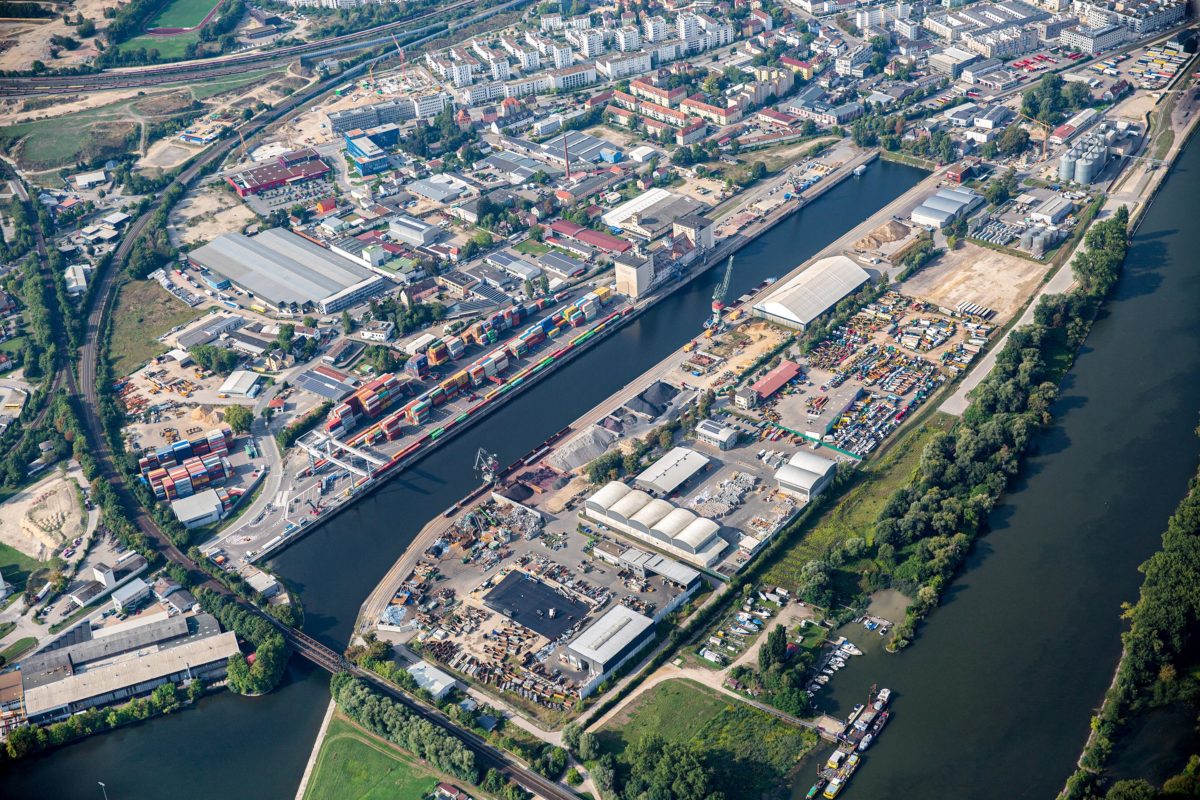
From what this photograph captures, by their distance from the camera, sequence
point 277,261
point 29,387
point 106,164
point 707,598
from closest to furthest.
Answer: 1. point 707,598
2. point 29,387
3. point 277,261
4. point 106,164

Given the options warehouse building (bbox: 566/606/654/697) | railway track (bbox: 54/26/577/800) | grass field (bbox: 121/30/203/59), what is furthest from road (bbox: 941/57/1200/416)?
grass field (bbox: 121/30/203/59)

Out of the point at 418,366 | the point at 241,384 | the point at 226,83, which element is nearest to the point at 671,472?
the point at 418,366

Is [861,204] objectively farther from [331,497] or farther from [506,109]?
[331,497]

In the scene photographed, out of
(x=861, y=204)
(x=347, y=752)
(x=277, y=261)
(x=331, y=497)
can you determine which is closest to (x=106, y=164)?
(x=277, y=261)

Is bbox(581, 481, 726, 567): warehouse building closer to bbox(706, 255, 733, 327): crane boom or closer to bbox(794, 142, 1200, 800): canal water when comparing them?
bbox(794, 142, 1200, 800): canal water

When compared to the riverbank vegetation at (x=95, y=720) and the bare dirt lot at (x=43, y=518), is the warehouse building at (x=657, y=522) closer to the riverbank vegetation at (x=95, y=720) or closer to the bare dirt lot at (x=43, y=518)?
the riverbank vegetation at (x=95, y=720)

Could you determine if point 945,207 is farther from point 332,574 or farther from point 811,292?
point 332,574

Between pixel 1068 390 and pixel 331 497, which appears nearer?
pixel 331 497
